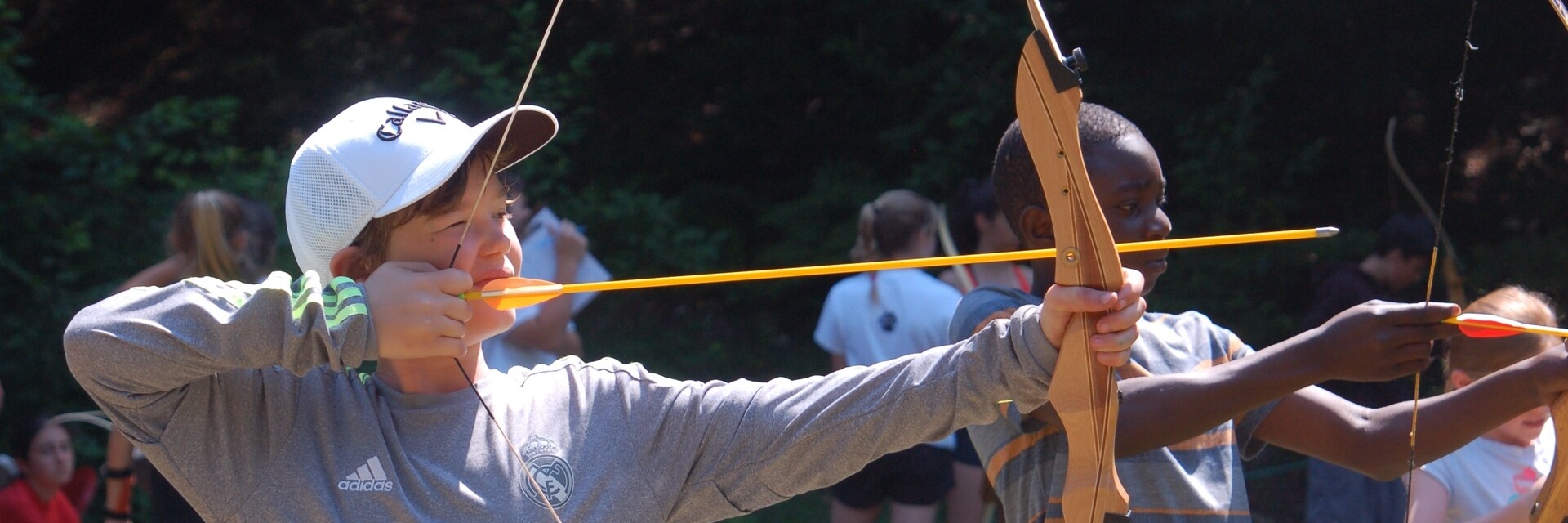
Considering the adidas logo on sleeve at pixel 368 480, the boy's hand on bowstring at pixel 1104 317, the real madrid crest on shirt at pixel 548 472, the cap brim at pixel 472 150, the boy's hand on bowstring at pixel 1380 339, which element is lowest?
the real madrid crest on shirt at pixel 548 472

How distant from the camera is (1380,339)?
1.45 meters

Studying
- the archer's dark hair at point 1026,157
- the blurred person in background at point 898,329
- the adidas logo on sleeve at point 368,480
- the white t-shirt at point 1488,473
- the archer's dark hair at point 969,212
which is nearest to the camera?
the adidas logo on sleeve at point 368,480

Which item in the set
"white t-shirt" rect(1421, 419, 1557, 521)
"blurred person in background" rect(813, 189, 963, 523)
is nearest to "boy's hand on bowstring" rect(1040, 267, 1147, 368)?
"white t-shirt" rect(1421, 419, 1557, 521)

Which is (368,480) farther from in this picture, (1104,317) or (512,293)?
(1104,317)

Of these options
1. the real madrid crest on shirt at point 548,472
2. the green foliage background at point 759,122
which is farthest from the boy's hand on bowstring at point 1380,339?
the green foliage background at point 759,122

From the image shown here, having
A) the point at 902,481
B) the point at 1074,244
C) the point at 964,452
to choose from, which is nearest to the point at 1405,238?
the point at 964,452

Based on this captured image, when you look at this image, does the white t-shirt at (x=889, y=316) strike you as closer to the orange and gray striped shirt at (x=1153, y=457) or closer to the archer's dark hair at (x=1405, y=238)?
the archer's dark hair at (x=1405, y=238)

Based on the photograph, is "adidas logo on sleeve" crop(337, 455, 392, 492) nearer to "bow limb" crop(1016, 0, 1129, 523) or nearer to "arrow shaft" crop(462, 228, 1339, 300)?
"arrow shaft" crop(462, 228, 1339, 300)

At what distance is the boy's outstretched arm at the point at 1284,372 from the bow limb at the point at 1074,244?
0.57 ft

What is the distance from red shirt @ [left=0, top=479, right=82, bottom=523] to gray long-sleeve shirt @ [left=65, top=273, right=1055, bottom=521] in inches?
115

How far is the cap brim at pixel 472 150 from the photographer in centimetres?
148

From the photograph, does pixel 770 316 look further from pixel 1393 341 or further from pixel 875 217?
pixel 1393 341

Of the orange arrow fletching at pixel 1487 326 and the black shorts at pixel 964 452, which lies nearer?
the orange arrow fletching at pixel 1487 326

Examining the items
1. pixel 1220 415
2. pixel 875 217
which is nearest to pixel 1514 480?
pixel 1220 415
